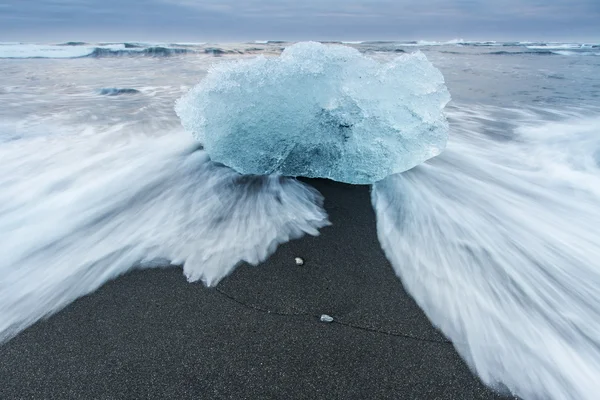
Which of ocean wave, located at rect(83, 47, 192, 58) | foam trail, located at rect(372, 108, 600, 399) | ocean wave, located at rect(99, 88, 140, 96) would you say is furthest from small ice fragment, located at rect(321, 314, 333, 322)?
ocean wave, located at rect(83, 47, 192, 58)

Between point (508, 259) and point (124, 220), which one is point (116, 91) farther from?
point (508, 259)

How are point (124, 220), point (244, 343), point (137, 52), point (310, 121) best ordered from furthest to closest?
point (137, 52), point (310, 121), point (124, 220), point (244, 343)

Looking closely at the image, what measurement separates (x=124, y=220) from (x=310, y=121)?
5.45ft

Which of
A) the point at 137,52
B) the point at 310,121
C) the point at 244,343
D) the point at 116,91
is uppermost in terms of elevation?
the point at 310,121

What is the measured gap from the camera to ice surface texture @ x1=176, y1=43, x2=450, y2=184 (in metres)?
3.03

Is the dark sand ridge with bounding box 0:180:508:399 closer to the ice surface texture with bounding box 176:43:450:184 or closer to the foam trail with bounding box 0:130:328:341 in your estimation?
the foam trail with bounding box 0:130:328:341

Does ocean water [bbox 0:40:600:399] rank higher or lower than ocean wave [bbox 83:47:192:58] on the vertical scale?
higher

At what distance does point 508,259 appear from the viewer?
2.13 meters

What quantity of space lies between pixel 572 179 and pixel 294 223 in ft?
9.29

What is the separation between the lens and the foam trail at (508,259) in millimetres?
1486

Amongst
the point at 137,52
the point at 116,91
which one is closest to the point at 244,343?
the point at 116,91

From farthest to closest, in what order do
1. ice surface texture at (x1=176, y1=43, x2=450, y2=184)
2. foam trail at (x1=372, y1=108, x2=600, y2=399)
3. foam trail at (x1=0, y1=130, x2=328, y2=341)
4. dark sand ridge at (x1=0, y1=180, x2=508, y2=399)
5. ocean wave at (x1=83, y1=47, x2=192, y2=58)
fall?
1. ocean wave at (x1=83, y1=47, x2=192, y2=58)
2. ice surface texture at (x1=176, y1=43, x2=450, y2=184)
3. foam trail at (x1=0, y1=130, x2=328, y2=341)
4. foam trail at (x1=372, y1=108, x2=600, y2=399)
5. dark sand ridge at (x1=0, y1=180, x2=508, y2=399)

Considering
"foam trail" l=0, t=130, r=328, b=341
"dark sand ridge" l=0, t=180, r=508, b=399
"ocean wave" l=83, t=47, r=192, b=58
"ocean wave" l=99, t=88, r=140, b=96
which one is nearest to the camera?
"dark sand ridge" l=0, t=180, r=508, b=399

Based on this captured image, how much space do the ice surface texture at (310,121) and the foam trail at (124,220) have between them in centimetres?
27
